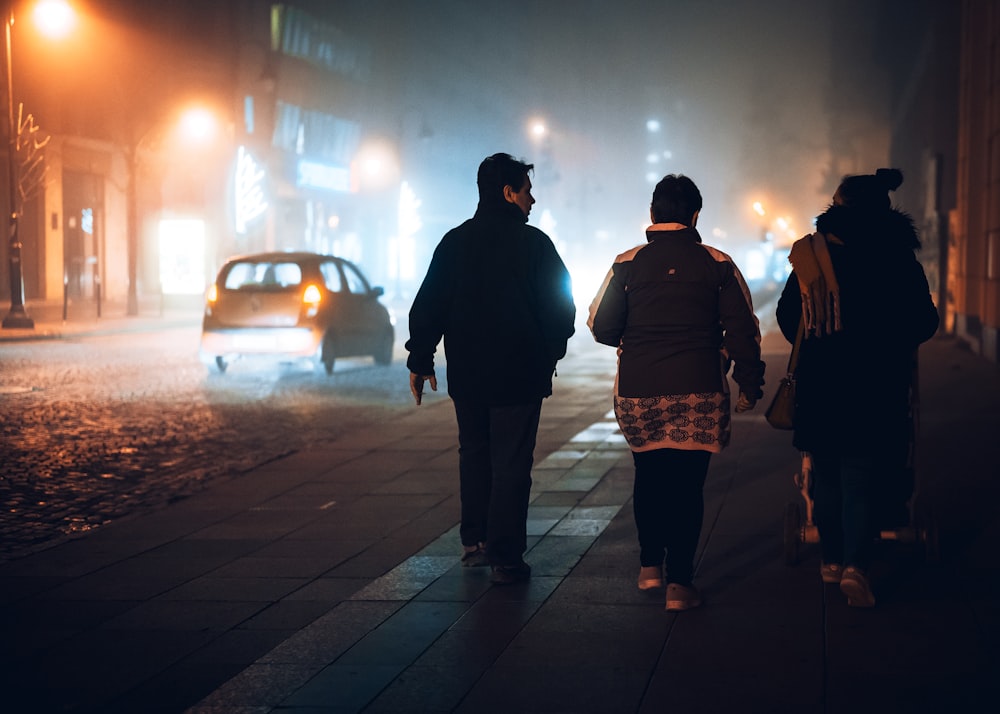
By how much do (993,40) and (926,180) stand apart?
11191 mm

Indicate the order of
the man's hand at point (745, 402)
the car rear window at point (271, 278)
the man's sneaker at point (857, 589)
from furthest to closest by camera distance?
the car rear window at point (271, 278)
the man's hand at point (745, 402)
the man's sneaker at point (857, 589)

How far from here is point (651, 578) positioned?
5.75 meters

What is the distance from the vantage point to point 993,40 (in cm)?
2041

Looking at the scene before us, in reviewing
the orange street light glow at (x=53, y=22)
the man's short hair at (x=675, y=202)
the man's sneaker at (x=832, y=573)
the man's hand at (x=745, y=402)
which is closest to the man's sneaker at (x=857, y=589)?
the man's sneaker at (x=832, y=573)

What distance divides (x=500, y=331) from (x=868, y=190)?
5.27ft

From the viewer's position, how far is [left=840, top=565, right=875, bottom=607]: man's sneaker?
5.42 metres

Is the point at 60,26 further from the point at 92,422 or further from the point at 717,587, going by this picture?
the point at 717,587

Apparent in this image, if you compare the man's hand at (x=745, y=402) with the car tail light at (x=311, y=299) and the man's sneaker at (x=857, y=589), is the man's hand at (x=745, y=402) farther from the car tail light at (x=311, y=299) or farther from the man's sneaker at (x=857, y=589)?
the car tail light at (x=311, y=299)

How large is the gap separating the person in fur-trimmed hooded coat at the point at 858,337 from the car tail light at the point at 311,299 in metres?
12.5

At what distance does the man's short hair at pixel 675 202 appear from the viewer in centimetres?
563

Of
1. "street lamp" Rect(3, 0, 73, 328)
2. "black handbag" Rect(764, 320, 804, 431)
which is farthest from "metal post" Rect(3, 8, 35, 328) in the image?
"black handbag" Rect(764, 320, 804, 431)

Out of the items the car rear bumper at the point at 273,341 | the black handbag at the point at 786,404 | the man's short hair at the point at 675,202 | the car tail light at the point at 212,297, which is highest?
the man's short hair at the point at 675,202

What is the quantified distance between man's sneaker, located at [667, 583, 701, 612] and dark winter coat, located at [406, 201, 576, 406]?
1.09 m

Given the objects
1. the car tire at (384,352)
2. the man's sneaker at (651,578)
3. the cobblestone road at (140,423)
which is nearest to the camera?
the man's sneaker at (651,578)
